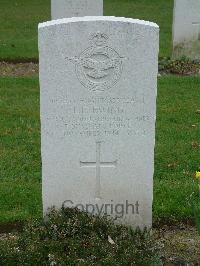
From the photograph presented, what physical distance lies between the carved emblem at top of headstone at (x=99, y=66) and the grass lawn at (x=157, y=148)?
1.37 meters

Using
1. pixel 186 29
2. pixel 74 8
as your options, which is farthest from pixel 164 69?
pixel 74 8

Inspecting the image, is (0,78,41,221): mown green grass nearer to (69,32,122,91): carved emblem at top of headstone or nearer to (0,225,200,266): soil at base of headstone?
(0,225,200,266): soil at base of headstone

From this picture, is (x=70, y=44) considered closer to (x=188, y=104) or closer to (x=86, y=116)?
(x=86, y=116)

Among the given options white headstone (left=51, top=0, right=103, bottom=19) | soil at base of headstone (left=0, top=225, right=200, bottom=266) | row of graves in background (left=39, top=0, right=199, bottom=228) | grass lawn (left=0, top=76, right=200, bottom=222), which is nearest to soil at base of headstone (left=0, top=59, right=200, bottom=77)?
grass lawn (left=0, top=76, right=200, bottom=222)

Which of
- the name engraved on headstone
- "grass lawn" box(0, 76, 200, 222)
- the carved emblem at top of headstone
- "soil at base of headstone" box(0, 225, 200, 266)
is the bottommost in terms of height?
"soil at base of headstone" box(0, 225, 200, 266)

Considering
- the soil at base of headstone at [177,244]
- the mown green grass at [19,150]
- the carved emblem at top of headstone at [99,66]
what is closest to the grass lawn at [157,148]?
the mown green grass at [19,150]

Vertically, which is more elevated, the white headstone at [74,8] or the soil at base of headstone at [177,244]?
the white headstone at [74,8]

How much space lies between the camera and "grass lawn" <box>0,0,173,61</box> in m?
12.0

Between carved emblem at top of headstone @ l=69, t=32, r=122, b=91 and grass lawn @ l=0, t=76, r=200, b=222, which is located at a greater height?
carved emblem at top of headstone @ l=69, t=32, r=122, b=91

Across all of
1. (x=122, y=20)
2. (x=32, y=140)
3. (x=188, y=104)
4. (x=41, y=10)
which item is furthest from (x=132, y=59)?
(x=41, y=10)

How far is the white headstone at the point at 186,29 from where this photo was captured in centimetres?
1059

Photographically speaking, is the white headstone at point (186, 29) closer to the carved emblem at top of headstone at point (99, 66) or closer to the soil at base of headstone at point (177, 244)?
the soil at base of headstone at point (177, 244)

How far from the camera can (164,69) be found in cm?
1050

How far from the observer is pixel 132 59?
13.5 ft
